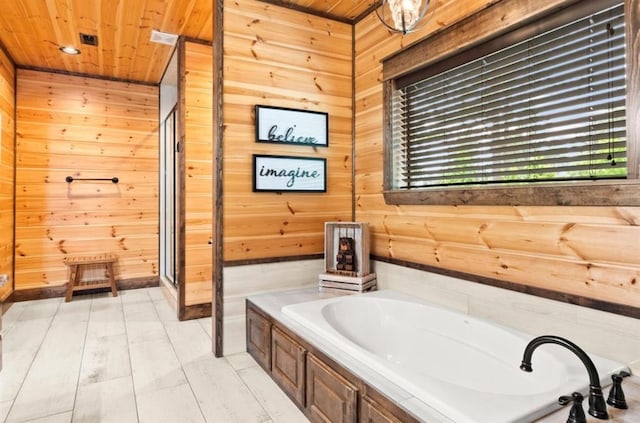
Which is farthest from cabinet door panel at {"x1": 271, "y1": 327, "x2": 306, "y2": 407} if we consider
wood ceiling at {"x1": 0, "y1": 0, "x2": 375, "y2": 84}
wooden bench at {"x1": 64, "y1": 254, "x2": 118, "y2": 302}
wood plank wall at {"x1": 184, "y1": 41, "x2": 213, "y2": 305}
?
wooden bench at {"x1": 64, "y1": 254, "x2": 118, "y2": 302}

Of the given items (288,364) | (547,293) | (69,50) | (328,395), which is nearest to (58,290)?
(69,50)

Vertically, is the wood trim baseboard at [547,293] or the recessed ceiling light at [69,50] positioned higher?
the recessed ceiling light at [69,50]

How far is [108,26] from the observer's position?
11.3ft

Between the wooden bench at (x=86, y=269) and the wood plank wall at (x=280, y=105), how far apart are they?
2.68 meters

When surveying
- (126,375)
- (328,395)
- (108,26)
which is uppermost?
(108,26)

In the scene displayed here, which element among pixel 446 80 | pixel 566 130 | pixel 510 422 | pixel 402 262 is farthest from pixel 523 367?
pixel 446 80

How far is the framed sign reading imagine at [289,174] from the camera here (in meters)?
2.86

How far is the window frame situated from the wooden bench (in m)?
3.65

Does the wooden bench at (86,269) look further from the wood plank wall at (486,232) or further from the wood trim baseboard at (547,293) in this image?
the wood trim baseboard at (547,293)

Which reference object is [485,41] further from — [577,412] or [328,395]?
[328,395]

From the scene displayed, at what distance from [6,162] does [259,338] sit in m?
3.61

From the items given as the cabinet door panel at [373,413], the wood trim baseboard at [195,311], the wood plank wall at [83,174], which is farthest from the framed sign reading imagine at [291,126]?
the wood plank wall at [83,174]

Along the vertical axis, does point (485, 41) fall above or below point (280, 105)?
above

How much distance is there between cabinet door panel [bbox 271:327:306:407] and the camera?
78.9 inches
